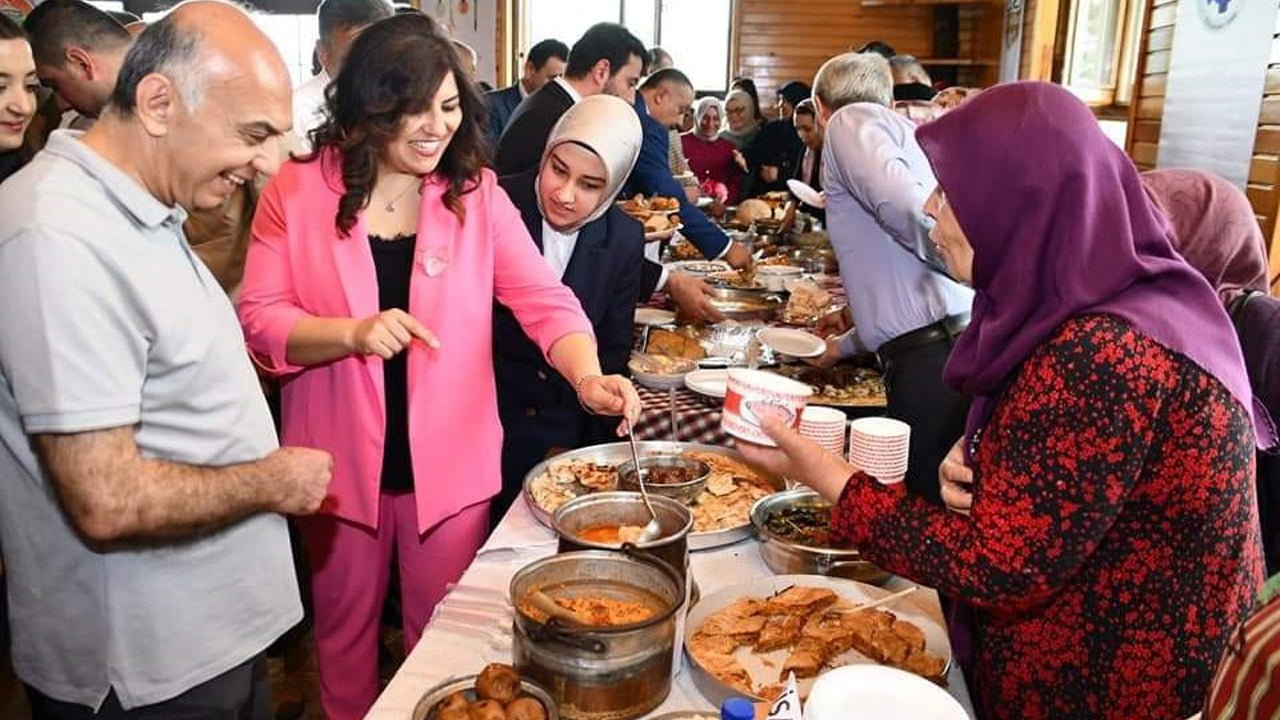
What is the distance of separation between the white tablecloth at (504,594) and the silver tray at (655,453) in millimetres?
19

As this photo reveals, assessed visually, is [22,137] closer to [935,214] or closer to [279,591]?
[279,591]

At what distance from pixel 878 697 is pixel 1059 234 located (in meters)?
0.60

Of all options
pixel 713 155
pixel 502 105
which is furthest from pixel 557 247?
pixel 713 155

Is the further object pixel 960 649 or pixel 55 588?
pixel 960 649

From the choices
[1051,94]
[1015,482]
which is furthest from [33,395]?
[1051,94]

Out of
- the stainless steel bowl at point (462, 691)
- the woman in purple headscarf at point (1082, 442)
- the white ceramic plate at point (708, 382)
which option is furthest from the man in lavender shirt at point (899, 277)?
the stainless steel bowl at point (462, 691)

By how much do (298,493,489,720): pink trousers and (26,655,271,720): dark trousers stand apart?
0.48 metres

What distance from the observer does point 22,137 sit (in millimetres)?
2621

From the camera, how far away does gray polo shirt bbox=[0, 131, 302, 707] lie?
3.68 ft

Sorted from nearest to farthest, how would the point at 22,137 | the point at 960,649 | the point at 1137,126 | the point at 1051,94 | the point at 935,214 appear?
the point at 1051,94, the point at 935,214, the point at 960,649, the point at 22,137, the point at 1137,126

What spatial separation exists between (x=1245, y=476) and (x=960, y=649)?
0.48 meters

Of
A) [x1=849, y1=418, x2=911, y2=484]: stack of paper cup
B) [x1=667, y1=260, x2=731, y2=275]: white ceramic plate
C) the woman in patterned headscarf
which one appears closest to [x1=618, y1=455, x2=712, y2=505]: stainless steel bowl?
[x1=849, y1=418, x2=911, y2=484]: stack of paper cup

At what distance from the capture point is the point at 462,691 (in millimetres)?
1145

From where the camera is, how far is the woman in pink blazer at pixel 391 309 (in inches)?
72.4
